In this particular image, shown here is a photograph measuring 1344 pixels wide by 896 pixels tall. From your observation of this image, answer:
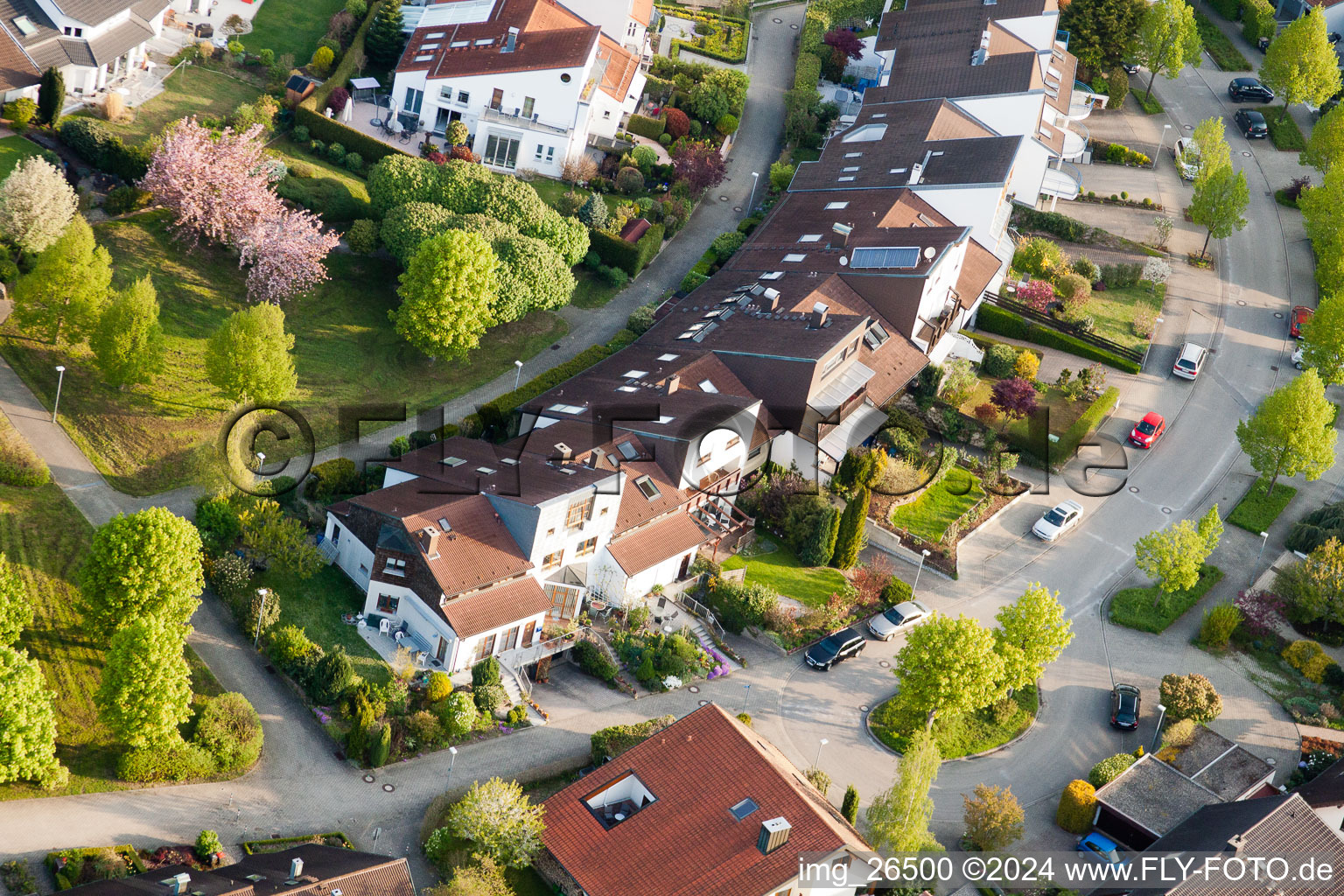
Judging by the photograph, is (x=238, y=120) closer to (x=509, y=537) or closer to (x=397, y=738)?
(x=509, y=537)

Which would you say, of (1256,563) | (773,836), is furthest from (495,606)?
(1256,563)

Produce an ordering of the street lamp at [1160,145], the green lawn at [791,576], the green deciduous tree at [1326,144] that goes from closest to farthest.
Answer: the green lawn at [791,576], the green deciduous tree at [1326,144], the street lamp at [1160,145]

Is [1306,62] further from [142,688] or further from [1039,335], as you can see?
[142,688]

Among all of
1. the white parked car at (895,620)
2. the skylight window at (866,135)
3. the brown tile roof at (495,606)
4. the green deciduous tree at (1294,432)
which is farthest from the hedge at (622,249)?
the green deciduous tree at (1294,432)

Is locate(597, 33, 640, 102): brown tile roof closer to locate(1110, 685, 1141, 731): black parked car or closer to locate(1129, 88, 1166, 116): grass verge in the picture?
locate(1129, 88, 1166, 116): grass verge

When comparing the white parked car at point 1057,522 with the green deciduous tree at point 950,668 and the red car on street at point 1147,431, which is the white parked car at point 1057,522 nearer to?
the red car on street at point 1147,431

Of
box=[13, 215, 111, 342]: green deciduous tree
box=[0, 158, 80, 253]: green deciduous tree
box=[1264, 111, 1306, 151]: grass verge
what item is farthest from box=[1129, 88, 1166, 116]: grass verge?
box=[0, 158, 80, 253]: green deciduous tree

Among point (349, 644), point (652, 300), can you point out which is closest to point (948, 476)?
point (652, 300)
